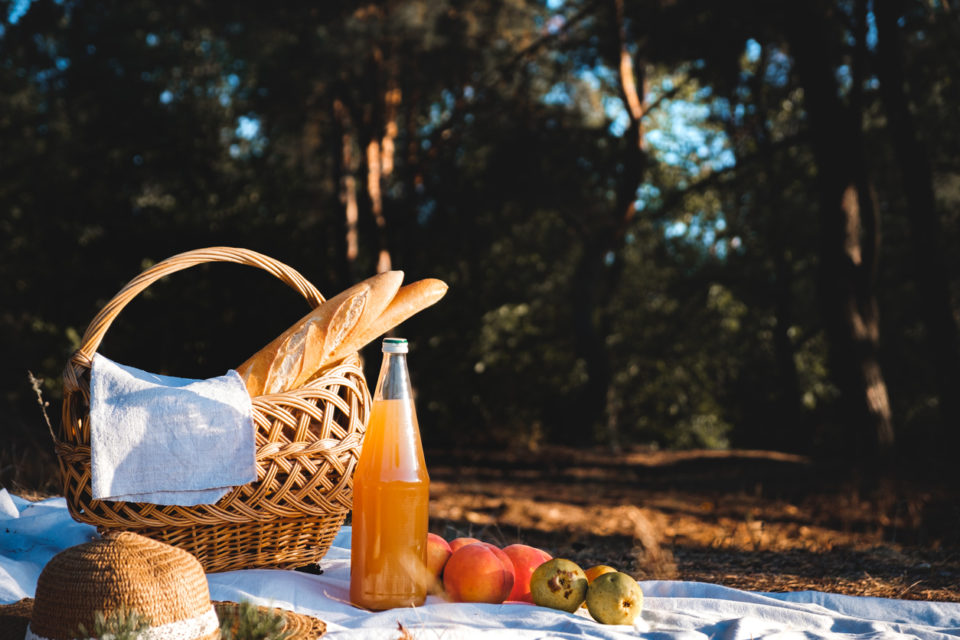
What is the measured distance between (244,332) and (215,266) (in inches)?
34.7

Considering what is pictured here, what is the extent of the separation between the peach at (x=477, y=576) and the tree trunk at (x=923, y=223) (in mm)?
6611

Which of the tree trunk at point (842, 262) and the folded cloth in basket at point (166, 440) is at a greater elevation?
the tree trunk at point (842, 262)

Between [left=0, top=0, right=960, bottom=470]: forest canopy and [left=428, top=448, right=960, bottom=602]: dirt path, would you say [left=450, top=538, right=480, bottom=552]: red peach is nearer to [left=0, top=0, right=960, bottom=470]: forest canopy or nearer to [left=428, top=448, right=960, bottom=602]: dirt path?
[left=428, top=448, right=960, bottom=602]: dirt path

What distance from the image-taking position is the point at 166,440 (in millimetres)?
2082

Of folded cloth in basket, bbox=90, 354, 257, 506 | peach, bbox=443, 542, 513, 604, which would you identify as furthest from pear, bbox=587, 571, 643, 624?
folded cloth in basket, bbox=90, 354, 257, 506

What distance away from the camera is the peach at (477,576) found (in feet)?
7.37

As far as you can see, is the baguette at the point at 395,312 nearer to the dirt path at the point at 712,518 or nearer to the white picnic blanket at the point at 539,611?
the white picnic blanket at the point at 539,611

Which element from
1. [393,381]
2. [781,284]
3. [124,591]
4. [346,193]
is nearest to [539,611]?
[393,381]

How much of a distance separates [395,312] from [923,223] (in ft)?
22.3

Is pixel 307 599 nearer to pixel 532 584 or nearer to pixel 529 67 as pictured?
pixel 532 584

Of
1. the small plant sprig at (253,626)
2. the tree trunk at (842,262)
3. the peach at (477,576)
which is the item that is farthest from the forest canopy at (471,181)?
→ the small plant sprig at (253,626)

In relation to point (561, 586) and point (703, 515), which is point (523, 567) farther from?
point (703, 515)

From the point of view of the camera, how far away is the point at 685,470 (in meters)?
8.77

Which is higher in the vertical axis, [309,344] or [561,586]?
[309,344]
